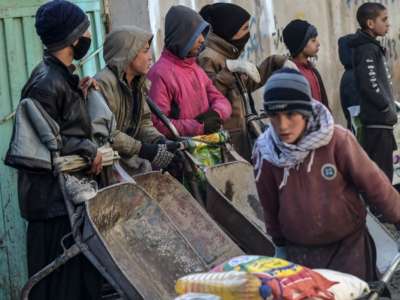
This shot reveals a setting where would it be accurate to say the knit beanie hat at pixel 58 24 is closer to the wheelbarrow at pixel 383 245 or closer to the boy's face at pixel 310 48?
the wheelbarrow at pixel 383 245

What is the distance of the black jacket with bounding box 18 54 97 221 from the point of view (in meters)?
5.42

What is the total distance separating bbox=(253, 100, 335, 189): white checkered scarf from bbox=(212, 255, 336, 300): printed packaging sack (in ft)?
2.19

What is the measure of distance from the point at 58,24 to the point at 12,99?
1379mm

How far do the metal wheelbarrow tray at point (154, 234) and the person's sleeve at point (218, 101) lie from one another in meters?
0.82

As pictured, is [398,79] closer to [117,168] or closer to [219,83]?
[219,83]

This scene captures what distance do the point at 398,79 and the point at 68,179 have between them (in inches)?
268

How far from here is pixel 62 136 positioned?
5496mm

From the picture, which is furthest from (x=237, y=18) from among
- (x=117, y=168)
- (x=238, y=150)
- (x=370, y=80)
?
(x=117, y=168)

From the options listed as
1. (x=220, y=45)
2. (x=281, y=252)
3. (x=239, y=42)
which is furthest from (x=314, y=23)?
(x=281, y=252)

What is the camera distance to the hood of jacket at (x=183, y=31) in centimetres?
684

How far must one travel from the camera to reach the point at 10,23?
6820 millimetres

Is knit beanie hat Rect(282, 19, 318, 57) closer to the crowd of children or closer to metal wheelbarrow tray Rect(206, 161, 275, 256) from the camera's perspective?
the crowd of children

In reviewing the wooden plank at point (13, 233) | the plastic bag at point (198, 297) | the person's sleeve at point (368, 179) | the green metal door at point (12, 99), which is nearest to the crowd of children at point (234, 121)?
the person's sleeve at point (368, 179)

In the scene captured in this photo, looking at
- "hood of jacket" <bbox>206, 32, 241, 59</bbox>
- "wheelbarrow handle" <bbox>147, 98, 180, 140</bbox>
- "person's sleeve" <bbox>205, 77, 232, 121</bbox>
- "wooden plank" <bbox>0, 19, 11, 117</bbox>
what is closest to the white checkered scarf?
"wheelbarrow handle" <bbox>147, 98, 180, 140</bbox>
